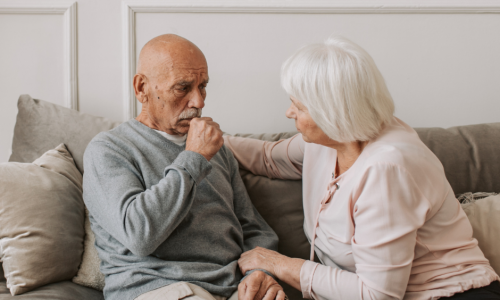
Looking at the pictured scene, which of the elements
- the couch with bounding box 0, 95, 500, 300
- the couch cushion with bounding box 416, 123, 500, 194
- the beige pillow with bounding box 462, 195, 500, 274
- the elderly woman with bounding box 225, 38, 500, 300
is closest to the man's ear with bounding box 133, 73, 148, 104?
the couch with bounding box 0, 95, 500, 300

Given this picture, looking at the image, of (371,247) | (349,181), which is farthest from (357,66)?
(371,247)

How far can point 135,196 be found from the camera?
1070mm

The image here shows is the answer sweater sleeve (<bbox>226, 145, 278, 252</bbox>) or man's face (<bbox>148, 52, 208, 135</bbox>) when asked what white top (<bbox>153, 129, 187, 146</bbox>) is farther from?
sweater sleeve (<bbox>226, 145, 278, 252</bbox>)

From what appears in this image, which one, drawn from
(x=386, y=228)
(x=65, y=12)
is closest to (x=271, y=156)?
(x=386, y=228)

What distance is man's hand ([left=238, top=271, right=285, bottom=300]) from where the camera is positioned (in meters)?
1.16

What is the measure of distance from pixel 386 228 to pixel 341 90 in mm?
419

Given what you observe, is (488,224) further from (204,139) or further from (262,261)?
(204,139)

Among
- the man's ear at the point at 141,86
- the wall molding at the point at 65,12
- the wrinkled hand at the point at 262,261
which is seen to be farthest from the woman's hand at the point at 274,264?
the wall molding at the point at 65,12

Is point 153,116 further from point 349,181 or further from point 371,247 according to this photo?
point 371,247

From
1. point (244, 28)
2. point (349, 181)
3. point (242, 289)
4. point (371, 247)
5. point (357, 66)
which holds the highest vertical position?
point (244, 28)

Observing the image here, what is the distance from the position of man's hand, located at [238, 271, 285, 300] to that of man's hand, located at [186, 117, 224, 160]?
420 mm

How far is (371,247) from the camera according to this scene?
40.8 inches

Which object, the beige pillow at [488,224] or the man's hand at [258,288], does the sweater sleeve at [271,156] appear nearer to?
the man's hand at [258,288]

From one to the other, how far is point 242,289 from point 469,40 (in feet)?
5.59
